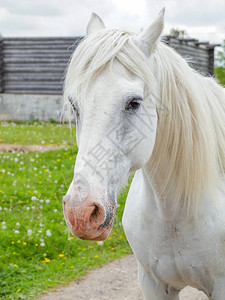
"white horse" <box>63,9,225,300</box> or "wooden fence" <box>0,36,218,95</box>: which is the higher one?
"white horse" <box>63,9,225,300</box>

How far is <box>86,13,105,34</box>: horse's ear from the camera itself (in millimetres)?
2514

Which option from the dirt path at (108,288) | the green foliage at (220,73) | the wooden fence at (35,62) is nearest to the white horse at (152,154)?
the dirt path at (108,288)

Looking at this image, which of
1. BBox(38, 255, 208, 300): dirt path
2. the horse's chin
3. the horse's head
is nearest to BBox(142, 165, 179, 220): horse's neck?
the horse's head

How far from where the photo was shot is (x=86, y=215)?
1.87 m

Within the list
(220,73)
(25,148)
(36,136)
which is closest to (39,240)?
(25,148)

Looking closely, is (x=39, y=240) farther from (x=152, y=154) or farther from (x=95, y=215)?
(x=95, y=215)

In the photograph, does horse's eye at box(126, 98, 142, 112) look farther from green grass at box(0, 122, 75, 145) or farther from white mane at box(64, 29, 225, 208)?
green grass at box(0, 122, 75, 145)

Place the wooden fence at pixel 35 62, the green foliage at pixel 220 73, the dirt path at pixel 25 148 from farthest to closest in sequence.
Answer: the green foliage at pixel 220 73 → the wooden fence at pixel 35 62 → the dirt path at pixel 25 148

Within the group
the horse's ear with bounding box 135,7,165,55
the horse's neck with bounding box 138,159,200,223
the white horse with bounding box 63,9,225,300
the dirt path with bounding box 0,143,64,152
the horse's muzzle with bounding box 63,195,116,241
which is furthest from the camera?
the dirt path with bounding box 0,143,64,152

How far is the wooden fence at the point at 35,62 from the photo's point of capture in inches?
684

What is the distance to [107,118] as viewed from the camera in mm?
2010

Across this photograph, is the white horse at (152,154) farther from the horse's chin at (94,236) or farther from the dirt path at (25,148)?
the dirt path at (25,148)

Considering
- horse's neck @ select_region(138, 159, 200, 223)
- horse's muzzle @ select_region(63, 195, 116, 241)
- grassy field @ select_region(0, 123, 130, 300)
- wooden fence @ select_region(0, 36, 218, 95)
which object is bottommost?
wooden fence @ select_region(0, 36, 218, 95)

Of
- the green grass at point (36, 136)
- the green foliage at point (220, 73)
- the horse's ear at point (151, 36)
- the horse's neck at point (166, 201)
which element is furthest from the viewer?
the green foliage at point (220, 73)
